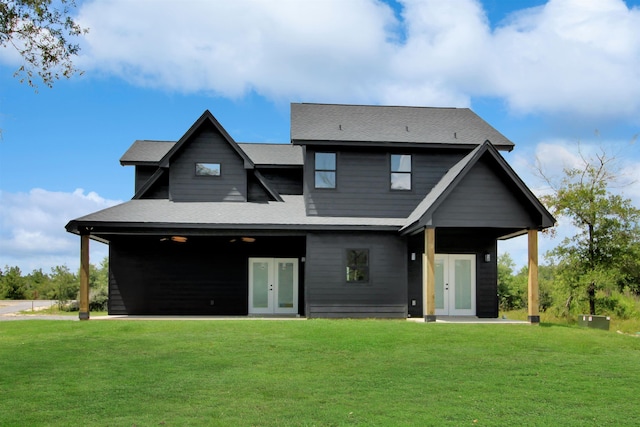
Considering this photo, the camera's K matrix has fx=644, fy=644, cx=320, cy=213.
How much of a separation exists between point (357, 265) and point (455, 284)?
387 centimetres

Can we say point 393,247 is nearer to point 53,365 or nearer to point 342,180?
point 342,180

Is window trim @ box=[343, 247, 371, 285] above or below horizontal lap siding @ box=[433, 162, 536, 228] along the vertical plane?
below

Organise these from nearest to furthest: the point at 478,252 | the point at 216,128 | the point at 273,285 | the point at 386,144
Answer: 1. the point at 386,144
2. the point at 216,128
3. the point at 478,252
4. the point at 273,285

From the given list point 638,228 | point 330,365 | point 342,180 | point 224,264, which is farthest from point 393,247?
point 638,228

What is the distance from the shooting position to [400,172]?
21609mm

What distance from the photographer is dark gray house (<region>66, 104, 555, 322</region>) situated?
62.9 feet

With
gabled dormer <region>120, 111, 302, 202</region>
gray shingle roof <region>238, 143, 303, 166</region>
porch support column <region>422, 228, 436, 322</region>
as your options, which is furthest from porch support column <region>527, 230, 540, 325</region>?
gray shingle roof <region>238, 143, 303, 166</region>

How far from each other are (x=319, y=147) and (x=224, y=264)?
5.39m

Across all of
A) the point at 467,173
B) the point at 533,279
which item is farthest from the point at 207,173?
the point at 533,279

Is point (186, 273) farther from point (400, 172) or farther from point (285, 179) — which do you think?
point (400, 172)

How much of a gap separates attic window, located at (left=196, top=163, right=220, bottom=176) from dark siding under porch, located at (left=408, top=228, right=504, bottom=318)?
7102mm

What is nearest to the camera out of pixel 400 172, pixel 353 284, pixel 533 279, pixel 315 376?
pixel 315 376

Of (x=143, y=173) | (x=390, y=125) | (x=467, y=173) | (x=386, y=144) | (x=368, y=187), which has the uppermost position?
(x=390, y=125)

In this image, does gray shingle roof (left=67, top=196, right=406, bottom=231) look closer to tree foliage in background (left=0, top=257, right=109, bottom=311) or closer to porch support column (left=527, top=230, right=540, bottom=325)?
porch support column (left=527, top=230, right=540, bottom=325)
